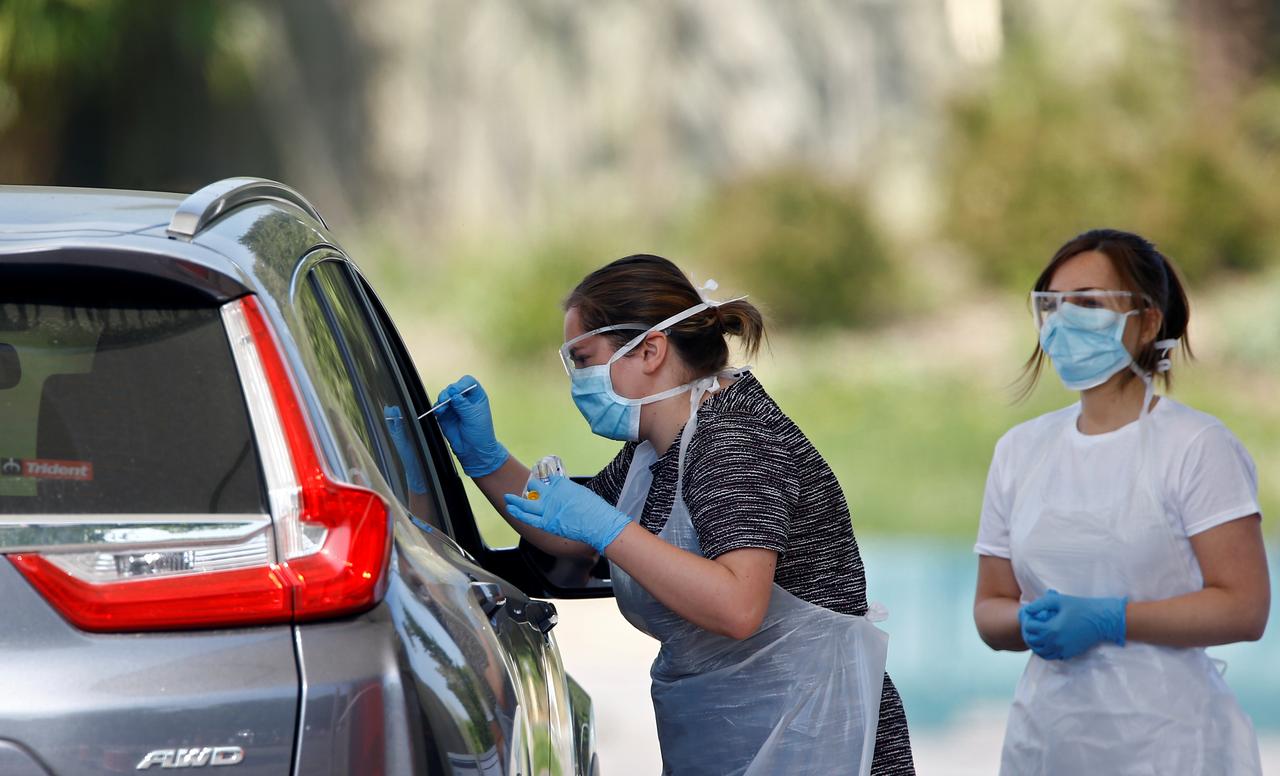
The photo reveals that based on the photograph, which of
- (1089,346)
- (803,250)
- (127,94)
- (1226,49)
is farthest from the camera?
(127,94)

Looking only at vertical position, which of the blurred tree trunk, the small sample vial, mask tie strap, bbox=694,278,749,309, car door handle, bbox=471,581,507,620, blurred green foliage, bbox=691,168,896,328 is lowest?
car door handle, bbox=471,581,507,620

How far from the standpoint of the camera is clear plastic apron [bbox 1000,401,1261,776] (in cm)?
304

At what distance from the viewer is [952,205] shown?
16.2m

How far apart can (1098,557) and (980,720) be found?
192 inches

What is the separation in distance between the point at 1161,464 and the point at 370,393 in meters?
1.58

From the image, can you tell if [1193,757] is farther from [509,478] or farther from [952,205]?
[952,205]

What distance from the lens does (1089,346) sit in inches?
128

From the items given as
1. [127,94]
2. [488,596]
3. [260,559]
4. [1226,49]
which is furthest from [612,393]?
[127,94]

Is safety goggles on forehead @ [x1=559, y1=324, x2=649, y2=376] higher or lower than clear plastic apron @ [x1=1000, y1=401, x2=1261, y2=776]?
higher

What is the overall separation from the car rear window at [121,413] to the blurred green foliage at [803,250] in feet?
45.6

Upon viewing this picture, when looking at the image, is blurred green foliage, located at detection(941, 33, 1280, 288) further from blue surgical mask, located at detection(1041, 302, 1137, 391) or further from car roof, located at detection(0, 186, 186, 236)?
car roof, located at detection(0, 186, 186, 236)

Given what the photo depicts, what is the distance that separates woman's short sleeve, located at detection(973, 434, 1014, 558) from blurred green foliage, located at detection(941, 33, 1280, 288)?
1223cm

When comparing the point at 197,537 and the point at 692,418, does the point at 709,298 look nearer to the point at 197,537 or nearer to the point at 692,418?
the point at 692,418

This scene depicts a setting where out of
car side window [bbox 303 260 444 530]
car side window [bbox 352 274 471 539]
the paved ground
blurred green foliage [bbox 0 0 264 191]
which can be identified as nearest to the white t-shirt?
A: car side window [bbox 352 274 471 539]
